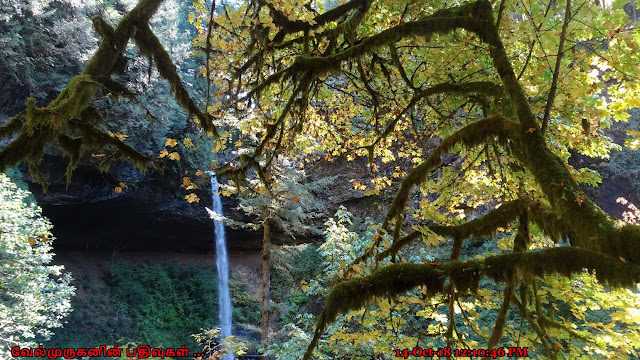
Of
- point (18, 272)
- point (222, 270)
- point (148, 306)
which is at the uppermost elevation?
point (222, 270)

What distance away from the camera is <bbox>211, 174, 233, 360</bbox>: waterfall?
559 inches

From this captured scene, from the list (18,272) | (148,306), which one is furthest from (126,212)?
(18,272)

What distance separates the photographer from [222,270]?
16203 millimetres

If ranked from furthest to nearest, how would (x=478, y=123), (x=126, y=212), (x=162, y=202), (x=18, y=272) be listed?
(x=126, y=212)
(x=162, y=202)
(x=18, y=272)
(x=478, y=123)

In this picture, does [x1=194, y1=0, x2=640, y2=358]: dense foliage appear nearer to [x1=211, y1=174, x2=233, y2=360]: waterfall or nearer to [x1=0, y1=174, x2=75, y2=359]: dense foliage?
[x1=0, y1=174, x2=75, y2=359]: dense foliage

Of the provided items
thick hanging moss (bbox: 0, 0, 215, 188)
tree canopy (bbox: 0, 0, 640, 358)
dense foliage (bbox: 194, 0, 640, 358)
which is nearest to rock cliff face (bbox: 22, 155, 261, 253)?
thick hanging moss (bbox: 0, 0, 215, 188)

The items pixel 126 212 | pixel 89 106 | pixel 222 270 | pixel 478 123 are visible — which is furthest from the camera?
pixel 222 270

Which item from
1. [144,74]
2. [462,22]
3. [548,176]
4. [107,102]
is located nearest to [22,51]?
[107,102]

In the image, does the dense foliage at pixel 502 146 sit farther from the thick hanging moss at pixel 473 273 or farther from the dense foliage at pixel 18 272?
the dense foliage at pixel 18 272

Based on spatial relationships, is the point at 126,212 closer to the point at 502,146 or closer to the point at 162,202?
the point at 162,202

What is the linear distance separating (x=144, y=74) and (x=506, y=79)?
1236 cm

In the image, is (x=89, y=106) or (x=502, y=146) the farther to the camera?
(x=89, y=106)

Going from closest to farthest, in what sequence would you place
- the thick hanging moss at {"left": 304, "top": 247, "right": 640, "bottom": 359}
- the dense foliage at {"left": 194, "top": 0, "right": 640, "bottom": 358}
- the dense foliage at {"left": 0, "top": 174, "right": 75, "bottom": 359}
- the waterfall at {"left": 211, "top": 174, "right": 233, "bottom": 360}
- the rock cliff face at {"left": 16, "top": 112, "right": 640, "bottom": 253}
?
the thick hanging moss at {"left": 304, "top": 247, "right": 640, "bottom": 359}, the dense foliage at {"left": 194, "top": 0, "right": 640, "bottom": 358}, the dense foliage at {"left": 0, "top": 174, "right": 75, "bottom": 359}, the rock cliff face at {"left": 16, "top": 112, "right": 640, "bottom": 253}, the waterfall at {"left": 211, "top": 174, "right": 233, "bottom": 360}

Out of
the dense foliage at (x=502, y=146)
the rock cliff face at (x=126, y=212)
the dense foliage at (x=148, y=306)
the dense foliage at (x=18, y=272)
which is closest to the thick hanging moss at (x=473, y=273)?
the dense foliage at (x=502, y=146)
